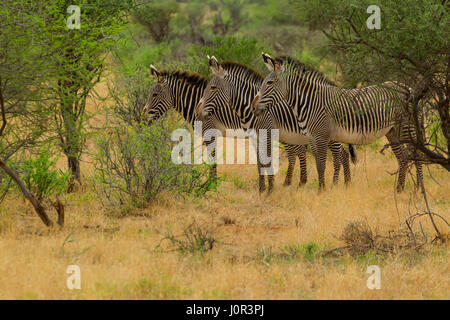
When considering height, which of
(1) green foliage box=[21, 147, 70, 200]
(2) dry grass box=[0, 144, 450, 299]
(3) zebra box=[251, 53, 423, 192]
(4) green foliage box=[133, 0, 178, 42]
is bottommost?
(2) dry grass box=[0, 144, 450, 299]

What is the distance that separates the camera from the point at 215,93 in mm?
9117

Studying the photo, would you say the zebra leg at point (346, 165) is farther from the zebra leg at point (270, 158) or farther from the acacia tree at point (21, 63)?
the acacia tree at point (21, 63)

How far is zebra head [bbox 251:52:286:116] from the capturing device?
851 centimetres

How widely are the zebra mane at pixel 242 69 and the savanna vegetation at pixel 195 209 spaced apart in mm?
1606

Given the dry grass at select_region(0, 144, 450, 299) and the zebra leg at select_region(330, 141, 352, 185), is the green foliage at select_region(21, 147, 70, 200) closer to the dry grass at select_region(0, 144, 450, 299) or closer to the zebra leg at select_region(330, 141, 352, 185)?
the dry grass at select_region(0, 144, 450, 299)

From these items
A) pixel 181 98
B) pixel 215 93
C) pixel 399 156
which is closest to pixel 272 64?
pixel 215 93

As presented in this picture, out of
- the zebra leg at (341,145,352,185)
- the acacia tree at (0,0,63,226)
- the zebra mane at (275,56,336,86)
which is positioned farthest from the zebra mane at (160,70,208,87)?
the acacia tree at (0,0,63,226)

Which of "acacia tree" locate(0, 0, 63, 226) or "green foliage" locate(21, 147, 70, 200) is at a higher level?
"acacia tree" locate(0, 0, 63, 226)

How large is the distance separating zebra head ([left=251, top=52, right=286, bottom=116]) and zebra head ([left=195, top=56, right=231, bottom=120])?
74cm

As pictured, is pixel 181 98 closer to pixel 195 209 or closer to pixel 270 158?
pixel 270 158

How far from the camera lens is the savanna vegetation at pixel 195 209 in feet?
16.7

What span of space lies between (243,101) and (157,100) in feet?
4.75

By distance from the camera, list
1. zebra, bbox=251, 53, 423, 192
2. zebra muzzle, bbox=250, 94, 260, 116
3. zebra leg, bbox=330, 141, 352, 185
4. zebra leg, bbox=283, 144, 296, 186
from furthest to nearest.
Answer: zebra leg, bbox=283, 144, 296, 186 < zebra leg, bbox=330, 141, 352, 185 < zebra, bbox=251, 53, 423, 192 < zebra muzzle, bbox=250, 94, 260, 116
